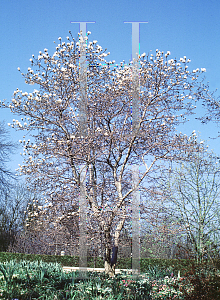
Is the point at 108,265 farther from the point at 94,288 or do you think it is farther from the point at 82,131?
the point at 82,131

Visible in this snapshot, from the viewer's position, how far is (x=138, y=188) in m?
6.55

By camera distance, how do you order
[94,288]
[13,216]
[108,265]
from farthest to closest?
[13,216]
[108,265]
[94,288]

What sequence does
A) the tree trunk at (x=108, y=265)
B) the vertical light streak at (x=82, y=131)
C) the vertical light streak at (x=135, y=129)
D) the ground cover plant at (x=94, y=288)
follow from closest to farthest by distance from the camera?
the ground cover plant at (x=94, y=288), the vertical light streak at (x=82, y=131), the vertical light streak at (x=135, y=129), the tree trunk at (x=108, y=265)

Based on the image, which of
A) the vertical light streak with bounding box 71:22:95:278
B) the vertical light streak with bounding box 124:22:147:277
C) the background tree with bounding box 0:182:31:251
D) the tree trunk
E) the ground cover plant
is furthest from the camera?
the background tree with bounding box 0:182:31:251

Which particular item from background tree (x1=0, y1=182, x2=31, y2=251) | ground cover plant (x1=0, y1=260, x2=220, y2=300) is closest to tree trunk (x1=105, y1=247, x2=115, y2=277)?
ground cover plant (x1=0, y1=260, x2=220, y2=300)

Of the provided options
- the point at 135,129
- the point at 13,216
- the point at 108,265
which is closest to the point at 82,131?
the point at 135,129

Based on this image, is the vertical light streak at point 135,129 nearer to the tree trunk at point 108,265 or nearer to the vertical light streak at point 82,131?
the tree trunk at point 108,265

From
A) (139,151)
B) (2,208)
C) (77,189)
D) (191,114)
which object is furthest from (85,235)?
(2,208)

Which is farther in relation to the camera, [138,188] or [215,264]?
[138,188]

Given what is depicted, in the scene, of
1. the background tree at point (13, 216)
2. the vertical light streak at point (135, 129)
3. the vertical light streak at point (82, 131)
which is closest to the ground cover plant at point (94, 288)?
the vertical light streak at point (82, 131)

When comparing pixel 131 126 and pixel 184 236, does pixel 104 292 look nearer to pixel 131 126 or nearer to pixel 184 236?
pixel 131 126

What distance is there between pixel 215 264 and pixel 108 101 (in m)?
4.24

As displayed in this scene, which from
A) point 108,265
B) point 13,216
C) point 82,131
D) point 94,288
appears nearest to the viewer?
point 94,288

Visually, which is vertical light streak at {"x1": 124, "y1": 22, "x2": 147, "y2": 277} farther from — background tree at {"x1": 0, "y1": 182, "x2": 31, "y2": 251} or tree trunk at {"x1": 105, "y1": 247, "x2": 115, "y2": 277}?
background tree at {"x1": 0, "y1": 182, "x2": 31, "y2": 251}
